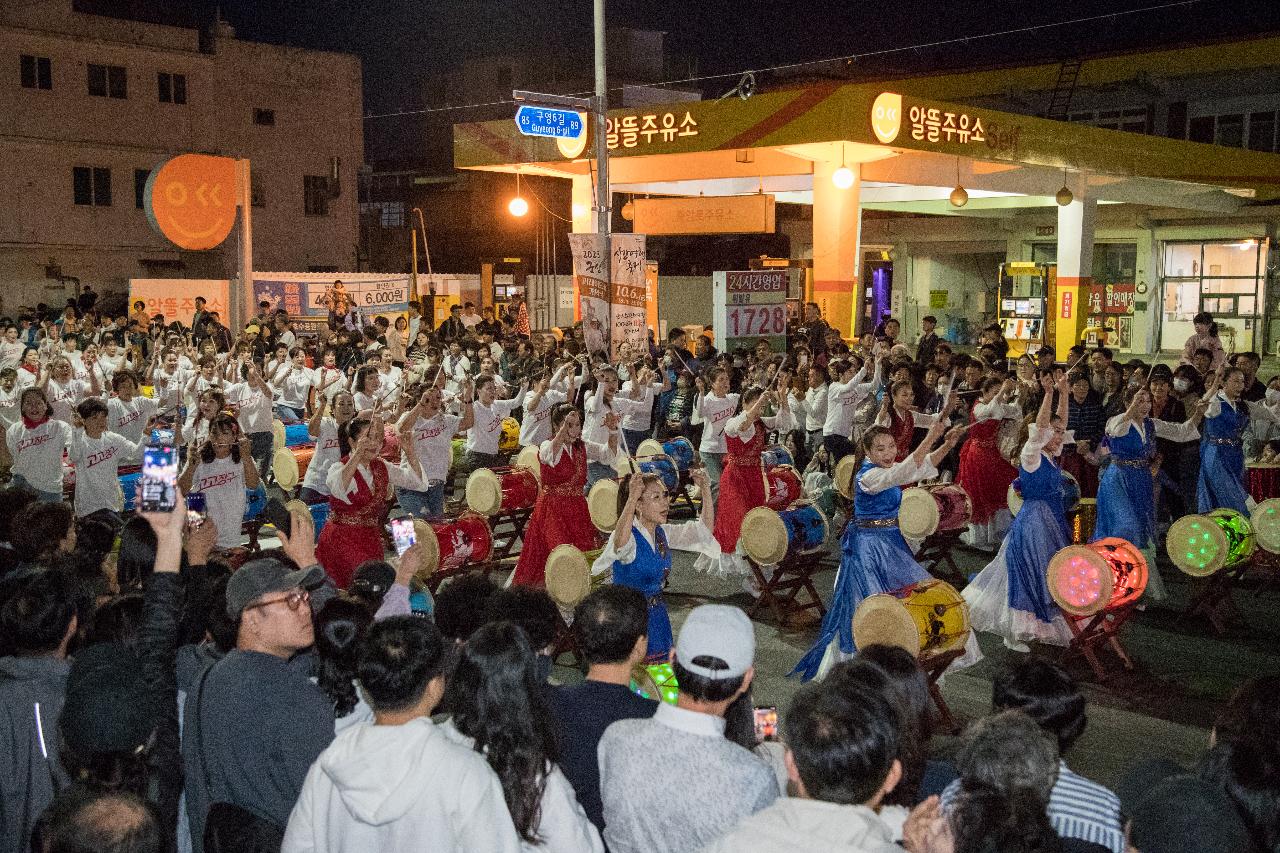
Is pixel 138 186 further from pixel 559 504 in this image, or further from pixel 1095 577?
pixel 1095 577

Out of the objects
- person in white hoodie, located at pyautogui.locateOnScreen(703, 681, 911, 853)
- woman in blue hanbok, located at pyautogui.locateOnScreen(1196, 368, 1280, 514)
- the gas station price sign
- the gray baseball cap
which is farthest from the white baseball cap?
the gas station price sign

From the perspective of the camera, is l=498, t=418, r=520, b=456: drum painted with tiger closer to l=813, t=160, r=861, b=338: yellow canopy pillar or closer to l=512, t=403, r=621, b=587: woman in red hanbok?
l=512, t=403, r=621, b=587: woman in red hanbok

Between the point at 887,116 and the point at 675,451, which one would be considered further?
the point at 887,116

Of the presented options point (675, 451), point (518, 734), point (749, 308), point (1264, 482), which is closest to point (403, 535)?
point (518, 734)

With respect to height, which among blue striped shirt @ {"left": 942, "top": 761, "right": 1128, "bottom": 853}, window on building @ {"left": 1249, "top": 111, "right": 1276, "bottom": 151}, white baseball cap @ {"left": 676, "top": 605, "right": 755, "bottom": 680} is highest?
window on building @ {"left": 1249, "top": 111, "right": 1276, "bottom": 151}

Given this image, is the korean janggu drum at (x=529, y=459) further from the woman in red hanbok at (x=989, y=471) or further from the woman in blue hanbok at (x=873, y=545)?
the woman in blue hanbok at (x=873, y=545)

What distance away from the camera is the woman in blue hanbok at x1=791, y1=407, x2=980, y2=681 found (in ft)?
22.9

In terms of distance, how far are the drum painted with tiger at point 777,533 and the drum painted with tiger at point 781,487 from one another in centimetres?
120

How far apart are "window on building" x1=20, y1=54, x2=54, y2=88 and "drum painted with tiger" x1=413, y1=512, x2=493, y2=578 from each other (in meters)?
26.8

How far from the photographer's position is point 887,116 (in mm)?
14938

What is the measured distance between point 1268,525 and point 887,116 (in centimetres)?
802

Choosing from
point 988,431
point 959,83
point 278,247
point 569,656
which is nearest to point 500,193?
point 278,247

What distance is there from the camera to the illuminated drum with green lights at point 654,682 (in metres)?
4.88

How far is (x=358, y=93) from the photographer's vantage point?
37219 mm
